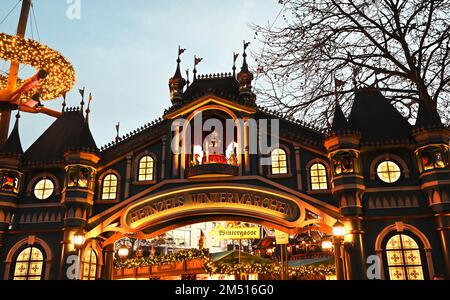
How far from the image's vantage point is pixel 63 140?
64.1 ft

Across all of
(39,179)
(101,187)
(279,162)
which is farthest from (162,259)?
(279,162)

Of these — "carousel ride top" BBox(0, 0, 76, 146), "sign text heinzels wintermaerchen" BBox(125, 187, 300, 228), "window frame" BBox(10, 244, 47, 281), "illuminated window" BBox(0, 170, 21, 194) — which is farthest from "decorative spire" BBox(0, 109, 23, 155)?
"sign text heinzels wintermaerchen" BBox(125, 187, 300, 228)

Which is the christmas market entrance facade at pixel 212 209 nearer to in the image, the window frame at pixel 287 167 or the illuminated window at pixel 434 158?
the window frame at pixel 287 167

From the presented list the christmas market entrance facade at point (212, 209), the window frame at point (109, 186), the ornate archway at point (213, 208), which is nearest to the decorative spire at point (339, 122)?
the christmas market entrance facade at point (212, 209)

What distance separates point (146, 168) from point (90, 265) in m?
4.76

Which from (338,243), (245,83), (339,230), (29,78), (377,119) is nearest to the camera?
(339,230)

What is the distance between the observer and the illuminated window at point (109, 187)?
17578 millimetres

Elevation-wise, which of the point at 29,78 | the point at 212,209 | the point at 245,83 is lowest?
the point at 212,209

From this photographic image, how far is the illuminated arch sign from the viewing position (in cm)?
1596

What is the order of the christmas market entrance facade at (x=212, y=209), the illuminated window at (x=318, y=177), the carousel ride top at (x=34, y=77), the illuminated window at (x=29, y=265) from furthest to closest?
the carousel ride top at (x=34, y=77), the illuminated window at (x=29, y=265), the illuminated window at (x=318, y=177), the christmas market entrance facade at (x=212, y=209)

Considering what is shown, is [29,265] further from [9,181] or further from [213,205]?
[213,205]

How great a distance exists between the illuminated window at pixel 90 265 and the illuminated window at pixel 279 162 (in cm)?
869

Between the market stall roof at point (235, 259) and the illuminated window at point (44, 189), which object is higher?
the illuminated window at point (44, 189)

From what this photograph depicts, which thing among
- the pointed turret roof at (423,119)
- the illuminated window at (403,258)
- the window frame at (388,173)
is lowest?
the illuminated window at (403,258)
